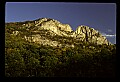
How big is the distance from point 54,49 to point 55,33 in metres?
0.34

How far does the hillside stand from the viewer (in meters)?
3.83

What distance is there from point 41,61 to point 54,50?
34 cm

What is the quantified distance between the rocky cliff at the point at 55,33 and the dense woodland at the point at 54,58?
0.23 ft

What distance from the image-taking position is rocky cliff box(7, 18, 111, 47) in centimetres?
386

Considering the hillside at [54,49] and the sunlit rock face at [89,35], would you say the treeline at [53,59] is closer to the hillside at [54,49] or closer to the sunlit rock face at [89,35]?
the hillside at [54,49]

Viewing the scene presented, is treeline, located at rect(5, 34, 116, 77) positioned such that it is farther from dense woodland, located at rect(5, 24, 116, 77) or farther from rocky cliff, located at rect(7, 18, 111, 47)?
rocky cliff, located at rect(7, 18, 111, 47)

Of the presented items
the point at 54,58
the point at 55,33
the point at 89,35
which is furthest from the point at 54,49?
the point at 89,35

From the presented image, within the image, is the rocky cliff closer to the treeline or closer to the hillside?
the hillside

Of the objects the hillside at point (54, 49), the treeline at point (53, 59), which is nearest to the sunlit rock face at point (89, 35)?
the hillside at point (54, 49)

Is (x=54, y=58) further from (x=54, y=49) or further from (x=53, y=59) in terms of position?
(x=54, y=49)

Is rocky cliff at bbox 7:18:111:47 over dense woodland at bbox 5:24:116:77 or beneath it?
over

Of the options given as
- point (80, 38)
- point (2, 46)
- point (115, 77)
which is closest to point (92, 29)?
point (80, 38)

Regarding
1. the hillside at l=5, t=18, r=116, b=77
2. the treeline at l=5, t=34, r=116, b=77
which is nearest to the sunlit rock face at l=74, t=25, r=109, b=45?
the hillside at l=5, t=18, r=116, b=77

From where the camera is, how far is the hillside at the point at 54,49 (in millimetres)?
3826
